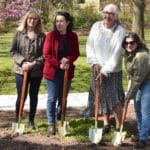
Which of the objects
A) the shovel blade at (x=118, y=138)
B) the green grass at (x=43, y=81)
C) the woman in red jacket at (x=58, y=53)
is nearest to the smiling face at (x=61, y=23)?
the woman in red jacket at (x=58, y=53)

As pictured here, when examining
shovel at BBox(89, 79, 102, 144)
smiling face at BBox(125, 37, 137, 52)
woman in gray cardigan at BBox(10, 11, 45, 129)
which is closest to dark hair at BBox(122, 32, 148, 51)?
smiling face at BBox(125, 37, 137, 52)

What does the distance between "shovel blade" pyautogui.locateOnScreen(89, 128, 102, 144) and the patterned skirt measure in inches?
15.8

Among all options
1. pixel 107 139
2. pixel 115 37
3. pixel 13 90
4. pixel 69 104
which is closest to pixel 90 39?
pixel 115 37

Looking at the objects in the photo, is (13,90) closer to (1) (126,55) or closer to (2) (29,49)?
(2) (29,49)

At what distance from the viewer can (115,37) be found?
724cm

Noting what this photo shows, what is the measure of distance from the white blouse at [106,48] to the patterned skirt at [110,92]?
15 cm

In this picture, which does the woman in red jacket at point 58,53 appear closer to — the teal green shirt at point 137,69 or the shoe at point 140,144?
the teal green shirt at point 137,69

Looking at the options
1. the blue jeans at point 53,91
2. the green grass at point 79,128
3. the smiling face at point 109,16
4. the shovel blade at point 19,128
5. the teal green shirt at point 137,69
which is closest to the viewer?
the teal green shirt at point 137,69

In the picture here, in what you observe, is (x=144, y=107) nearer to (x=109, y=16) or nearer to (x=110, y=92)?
(x=110, y=92)

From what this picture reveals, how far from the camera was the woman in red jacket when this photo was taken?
738 centimetres

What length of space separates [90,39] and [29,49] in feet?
3.00

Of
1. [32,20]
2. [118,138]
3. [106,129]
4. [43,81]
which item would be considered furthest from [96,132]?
[43,81]

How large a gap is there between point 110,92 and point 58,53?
36.0 inches

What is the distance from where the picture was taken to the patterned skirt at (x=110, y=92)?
743cm
